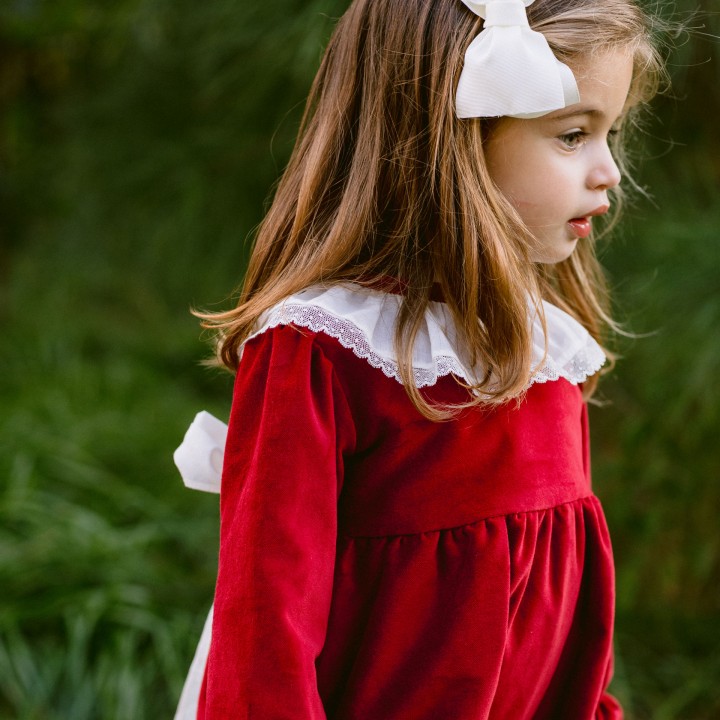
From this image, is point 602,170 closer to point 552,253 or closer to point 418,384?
point 552,253

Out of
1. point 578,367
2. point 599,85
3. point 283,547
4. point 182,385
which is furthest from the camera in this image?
point 182,385

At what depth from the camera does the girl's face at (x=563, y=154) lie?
103 cm

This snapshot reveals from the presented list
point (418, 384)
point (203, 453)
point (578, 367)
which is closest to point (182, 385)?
point (203, 453)

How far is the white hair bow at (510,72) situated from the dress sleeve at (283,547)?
1.01 feet

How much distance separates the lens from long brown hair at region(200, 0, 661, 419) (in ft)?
3.33

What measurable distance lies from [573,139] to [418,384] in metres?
0.33

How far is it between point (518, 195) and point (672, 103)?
1596mm

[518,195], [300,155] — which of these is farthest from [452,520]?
[300,155]

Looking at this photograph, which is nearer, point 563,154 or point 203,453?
point 563,154

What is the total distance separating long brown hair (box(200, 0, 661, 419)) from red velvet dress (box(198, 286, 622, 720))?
6 centimetres

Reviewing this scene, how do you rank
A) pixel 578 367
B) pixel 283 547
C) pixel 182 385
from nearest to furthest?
pixel 283 547 → pixel 578 367 → pixel 182 385

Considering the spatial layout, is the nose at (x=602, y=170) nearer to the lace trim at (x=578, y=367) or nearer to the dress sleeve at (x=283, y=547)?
the lace trim at (x=578, y=367)

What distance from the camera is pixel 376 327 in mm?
1015

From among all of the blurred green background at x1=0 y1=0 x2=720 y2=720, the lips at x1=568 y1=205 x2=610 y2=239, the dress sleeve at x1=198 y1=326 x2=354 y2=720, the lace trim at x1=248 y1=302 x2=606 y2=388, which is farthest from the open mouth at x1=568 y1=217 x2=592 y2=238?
the blurred green background at x1=0 y1=0 x2=720 y2=720
